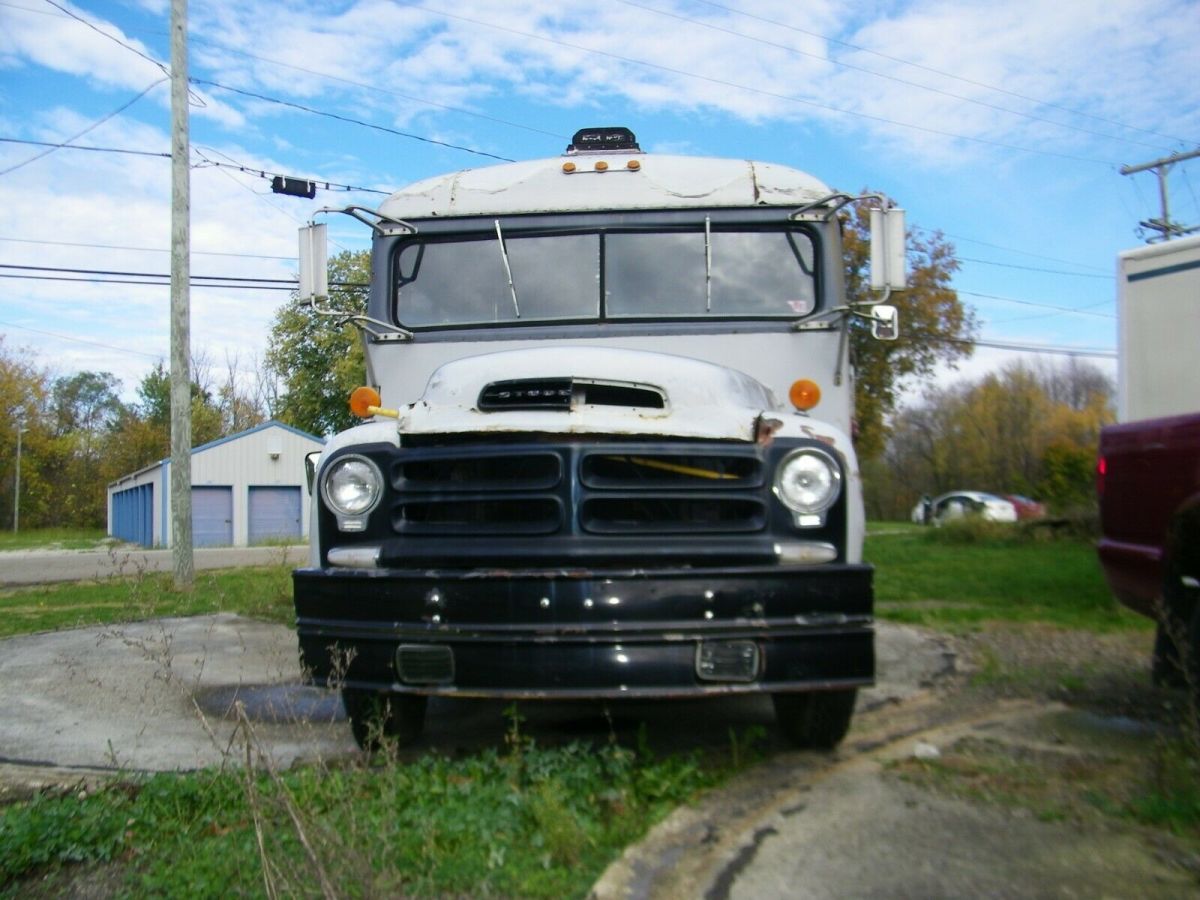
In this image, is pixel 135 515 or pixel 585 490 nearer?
pixel 585 490

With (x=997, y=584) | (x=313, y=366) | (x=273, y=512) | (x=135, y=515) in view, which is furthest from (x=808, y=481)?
(x=135, y=515)

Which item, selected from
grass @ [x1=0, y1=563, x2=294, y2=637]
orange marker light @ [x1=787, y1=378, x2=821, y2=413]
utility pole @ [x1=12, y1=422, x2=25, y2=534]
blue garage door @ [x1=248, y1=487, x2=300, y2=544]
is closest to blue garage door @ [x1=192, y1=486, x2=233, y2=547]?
blue garage door @ [x1=248, y1=487, x2=300, y2=544]

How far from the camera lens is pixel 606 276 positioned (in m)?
5.45

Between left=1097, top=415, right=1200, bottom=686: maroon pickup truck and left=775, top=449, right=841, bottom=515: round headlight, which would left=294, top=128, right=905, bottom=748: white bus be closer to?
left=775, top=449, right=841, bottom=515: round headlight

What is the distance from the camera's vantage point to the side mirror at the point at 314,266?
5695 millimetres

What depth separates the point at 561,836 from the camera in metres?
3.26

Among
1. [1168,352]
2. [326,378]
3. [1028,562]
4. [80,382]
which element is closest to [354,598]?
[1168,352]

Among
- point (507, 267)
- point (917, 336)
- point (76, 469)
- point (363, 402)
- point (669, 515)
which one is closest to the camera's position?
point (669, 515)

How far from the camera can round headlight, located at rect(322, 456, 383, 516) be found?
4.00m

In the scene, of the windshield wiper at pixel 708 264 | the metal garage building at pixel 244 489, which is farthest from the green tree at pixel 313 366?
the windshield wiper at pixel 708 264

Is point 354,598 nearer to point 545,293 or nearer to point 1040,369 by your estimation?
point 545,293

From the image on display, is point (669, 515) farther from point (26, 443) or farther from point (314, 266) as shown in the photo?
point (26, 443)

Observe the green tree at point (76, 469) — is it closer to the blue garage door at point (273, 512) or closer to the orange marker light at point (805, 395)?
the blue garage door at point (273, 512)

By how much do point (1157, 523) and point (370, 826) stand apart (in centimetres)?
373
